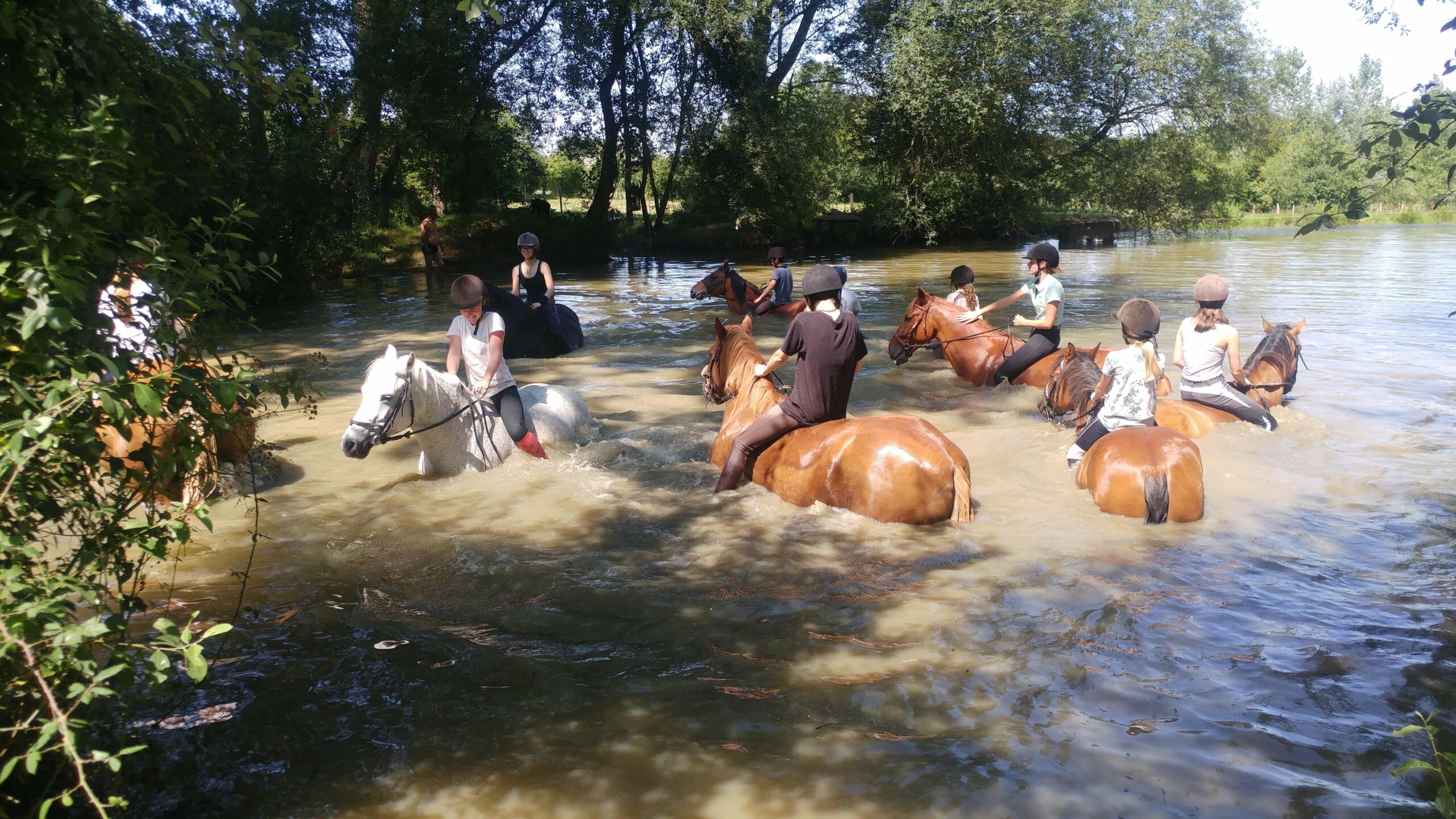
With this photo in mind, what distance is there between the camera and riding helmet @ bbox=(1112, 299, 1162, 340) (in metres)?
7.11

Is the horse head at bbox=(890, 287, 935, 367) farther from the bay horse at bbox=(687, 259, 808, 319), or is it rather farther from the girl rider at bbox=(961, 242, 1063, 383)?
the bay horse at bbox=(687, 259, 808, 319)

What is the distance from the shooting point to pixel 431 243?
1081 inches

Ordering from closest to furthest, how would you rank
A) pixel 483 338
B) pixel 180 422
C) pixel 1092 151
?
pixel 180 422 → pixel 483 338 → pixel 1092 151

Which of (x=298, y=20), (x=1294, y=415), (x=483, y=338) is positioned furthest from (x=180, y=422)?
(x=298, y=20)

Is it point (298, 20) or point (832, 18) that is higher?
point (832, 18)

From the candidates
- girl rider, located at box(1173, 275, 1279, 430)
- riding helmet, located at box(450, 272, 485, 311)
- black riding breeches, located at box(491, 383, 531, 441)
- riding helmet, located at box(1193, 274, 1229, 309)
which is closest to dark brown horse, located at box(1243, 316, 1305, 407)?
girl rider, located at box(1173, 275, 1279, 430)

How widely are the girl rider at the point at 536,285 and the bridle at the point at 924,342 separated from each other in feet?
16.5

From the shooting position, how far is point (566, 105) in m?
35.8

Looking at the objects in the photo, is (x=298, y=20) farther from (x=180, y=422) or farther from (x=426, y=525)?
(x=180, y=422)

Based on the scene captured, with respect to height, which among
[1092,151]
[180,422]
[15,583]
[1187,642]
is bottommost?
[1187,642]

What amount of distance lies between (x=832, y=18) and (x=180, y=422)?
36675 millimetres

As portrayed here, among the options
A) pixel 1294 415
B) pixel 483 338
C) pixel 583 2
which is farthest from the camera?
pixel 583 2

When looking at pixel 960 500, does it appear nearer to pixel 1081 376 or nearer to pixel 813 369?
pixel 813 369

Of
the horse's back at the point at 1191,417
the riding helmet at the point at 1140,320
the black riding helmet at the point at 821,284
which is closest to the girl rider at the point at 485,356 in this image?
the black riding helmet at the point at 821,284
